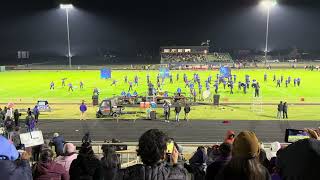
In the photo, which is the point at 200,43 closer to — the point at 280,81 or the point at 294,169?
the point at 280,81

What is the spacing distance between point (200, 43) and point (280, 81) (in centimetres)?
6113

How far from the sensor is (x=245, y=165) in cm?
305

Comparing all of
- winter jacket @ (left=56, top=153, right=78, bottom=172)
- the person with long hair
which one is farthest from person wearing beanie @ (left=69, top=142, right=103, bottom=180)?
winter jacket @ (left=56, top=153, right=78, bottom=172)

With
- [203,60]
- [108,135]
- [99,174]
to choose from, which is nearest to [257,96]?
[108,135]

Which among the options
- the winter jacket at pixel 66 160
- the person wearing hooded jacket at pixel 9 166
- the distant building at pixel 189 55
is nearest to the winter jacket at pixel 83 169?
the winter jacket at pixel 66 160

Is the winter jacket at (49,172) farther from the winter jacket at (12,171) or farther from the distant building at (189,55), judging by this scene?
the distant building at (189,55)

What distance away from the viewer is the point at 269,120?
2666 centimetres

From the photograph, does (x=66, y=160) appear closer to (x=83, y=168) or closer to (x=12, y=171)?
(x=83, y=168)

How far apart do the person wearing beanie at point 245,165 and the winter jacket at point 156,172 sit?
13.5 inches

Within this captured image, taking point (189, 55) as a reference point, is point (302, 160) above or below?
below

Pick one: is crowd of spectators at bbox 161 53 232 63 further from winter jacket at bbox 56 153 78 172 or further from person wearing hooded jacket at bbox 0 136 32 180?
person wearing hooded jacket at bbox 0 136 32 180

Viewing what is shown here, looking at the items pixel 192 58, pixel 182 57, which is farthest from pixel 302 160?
pixel 182 57

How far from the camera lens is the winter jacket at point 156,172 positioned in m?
3.26

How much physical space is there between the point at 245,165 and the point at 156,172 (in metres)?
0.67
